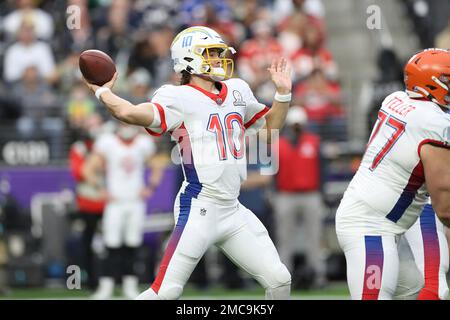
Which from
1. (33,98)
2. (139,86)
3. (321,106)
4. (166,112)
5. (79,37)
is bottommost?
(321,106)

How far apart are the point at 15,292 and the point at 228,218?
5755mm

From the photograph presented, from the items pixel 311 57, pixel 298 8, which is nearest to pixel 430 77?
pixel 311 57

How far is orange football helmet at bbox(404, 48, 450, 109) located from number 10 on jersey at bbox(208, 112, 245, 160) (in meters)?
1.20

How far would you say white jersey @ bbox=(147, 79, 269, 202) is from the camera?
271 inches

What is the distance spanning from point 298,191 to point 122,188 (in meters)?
2.15

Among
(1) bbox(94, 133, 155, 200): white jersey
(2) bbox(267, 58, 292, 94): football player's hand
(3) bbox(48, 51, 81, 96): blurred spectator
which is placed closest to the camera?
(2) bbox(267, 58, 292, 94): football player's hand

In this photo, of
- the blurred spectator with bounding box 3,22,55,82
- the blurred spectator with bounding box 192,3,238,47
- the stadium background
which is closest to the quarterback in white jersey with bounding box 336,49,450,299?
the stadium background

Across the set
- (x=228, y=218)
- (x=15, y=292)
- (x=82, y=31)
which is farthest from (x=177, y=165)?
(x=228, y=218)

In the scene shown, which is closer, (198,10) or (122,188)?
(122,188)

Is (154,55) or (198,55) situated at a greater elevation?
(198,55)

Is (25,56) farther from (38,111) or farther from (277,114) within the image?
(277,114)

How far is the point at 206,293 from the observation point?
39.1 feet

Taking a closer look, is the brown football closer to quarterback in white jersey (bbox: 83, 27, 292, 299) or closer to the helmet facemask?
quarterback in white jersey (bbox: 83, 27, 292, 299)
